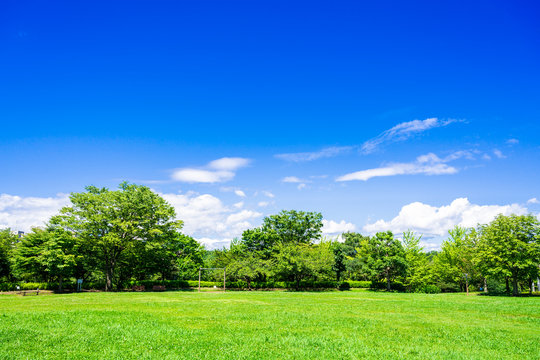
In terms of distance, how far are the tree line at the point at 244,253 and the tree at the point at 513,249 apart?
0.10 m

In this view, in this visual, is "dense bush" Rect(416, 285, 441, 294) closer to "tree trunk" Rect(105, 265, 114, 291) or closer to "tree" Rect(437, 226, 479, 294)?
"tree" Rect(437, 226, 479, 294)

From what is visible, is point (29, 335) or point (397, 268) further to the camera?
point (397, 268)

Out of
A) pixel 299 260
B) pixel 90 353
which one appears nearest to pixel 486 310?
pixel 90 353

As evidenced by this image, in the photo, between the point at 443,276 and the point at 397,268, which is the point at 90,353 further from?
the point at 443,276

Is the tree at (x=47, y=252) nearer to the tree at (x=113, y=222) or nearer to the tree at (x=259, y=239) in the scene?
the tree at (x=113, y=222)

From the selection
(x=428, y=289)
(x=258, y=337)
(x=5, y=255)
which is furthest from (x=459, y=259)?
(x=5, y=255)

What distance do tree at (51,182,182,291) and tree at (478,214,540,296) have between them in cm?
4226

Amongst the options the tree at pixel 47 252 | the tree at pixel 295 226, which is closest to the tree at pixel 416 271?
the tree at pixel 295 226

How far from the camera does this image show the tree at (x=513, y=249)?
38688mm

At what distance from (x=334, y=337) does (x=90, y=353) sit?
8.82m

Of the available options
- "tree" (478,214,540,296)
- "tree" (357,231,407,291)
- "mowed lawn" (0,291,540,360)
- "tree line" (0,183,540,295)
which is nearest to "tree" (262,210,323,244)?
"tree line" (0,183,540,295)

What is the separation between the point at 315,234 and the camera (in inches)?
2648

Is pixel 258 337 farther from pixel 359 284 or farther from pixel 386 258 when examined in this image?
pixel 359 284

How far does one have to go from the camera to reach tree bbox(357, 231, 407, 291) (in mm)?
51031
